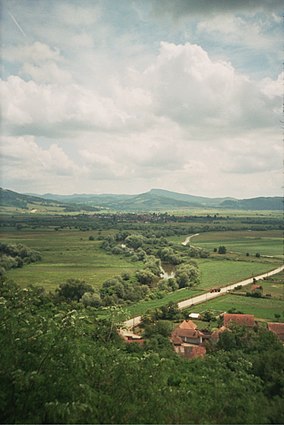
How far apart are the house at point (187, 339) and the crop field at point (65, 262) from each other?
15.9 metres

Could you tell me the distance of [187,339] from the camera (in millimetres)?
22969

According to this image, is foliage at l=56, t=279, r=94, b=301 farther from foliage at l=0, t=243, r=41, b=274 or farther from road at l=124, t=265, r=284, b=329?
foliage at l=0, t=243, r=41, b=274

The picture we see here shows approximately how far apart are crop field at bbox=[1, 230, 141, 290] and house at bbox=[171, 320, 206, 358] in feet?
52.1

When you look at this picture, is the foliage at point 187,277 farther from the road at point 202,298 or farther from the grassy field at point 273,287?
the grassy field at point 273,287

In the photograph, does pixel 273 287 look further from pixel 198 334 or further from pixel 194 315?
pixel 198 334

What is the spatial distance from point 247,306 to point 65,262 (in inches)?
1121

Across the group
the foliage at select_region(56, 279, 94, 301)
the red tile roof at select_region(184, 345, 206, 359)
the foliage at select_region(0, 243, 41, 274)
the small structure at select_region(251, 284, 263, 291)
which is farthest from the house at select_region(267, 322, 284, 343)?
the foliage at select_region(0, 243, 41, 274)

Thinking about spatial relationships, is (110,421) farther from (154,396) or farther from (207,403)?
(207,403)

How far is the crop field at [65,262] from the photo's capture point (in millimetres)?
41344

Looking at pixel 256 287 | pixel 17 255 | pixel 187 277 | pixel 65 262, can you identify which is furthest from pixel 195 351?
pixel 17 255

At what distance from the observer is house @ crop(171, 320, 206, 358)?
20314mm

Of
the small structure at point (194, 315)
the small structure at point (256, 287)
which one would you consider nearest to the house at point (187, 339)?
the small structure at point (194, 315)

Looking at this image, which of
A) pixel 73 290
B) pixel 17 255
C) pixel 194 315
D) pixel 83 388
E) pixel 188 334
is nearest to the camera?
pixel 83 388

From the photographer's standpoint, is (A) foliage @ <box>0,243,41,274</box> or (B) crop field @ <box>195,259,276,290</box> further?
(A) foliage @ <box>0,243,41,274</box>
